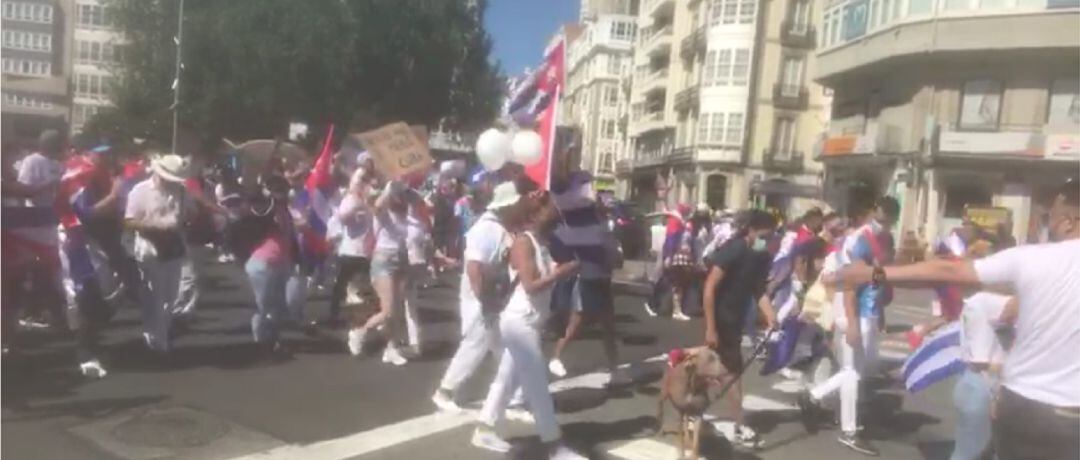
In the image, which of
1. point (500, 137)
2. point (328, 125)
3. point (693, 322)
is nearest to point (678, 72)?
point (500, 137)

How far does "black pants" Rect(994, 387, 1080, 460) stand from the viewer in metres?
2.99

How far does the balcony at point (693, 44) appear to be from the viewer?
4.53m

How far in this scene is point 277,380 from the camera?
6.07 metres

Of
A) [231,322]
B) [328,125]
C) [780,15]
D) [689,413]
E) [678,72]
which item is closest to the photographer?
[780,15]

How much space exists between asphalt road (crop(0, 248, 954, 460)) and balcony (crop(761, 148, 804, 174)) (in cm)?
175

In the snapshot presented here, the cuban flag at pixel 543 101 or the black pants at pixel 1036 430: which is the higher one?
the cuban flag at pixel 543 101

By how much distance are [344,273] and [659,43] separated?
3765mm

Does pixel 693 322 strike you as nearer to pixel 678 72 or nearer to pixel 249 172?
pixel 678 72

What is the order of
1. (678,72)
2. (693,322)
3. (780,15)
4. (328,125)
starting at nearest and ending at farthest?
(780,15)
(678,72)
(328,125)
(693,322)

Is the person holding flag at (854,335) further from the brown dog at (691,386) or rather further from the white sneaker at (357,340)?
the white sneaker at (357,340)

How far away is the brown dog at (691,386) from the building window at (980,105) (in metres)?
1.62

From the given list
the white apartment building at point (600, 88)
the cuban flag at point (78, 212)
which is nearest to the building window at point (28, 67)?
the cuban flag at point (78, 212)

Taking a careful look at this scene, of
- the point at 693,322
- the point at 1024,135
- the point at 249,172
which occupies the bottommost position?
the point at 693,322

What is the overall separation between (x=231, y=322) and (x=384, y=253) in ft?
6.16
